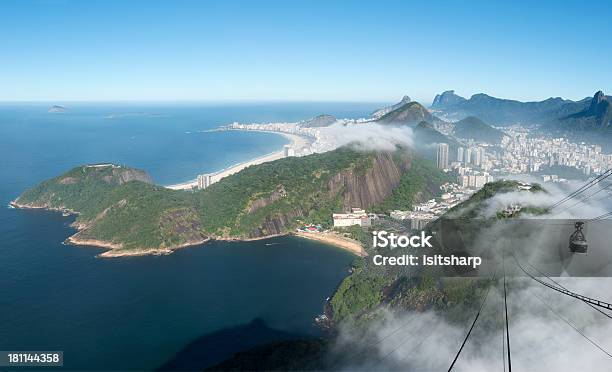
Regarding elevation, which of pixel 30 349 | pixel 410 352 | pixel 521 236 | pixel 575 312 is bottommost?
pixel 30 349

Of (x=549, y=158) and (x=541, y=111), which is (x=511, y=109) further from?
(x=549, y=158)

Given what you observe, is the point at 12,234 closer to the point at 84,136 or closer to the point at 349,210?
the point at 349,210

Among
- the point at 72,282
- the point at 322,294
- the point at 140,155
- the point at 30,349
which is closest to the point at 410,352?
the point at 322,294

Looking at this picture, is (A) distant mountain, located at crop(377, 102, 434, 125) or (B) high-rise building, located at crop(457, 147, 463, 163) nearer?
(B) high-rise building, located at crop(457, 147, 463, 163)

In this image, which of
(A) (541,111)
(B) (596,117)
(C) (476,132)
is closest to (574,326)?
(C) (476,132)

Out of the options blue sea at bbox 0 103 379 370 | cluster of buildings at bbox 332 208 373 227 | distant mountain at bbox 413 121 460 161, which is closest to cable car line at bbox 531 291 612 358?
blue sea at bbox 0 103 379 370

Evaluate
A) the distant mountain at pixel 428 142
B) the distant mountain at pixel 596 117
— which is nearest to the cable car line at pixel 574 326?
the distant mountain at pixel 428 142

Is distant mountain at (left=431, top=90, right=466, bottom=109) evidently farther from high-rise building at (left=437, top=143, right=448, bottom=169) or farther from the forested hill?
the forested hill
